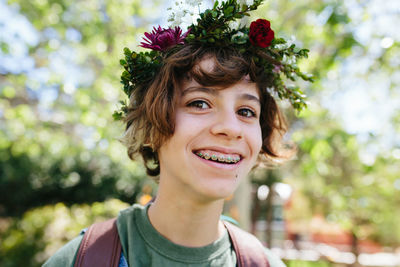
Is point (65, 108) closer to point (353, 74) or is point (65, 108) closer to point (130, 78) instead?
point (130, 78)

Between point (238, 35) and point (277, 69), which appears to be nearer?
point (238, 35)

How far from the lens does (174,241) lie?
60.5 inches

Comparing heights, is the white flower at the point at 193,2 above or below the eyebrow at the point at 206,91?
above

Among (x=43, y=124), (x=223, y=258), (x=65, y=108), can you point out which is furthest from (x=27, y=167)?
(x=223, y=258)

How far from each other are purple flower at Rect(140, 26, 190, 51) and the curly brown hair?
0.05 m

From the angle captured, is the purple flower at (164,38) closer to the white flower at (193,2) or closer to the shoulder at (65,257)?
the white flower at (193,2)

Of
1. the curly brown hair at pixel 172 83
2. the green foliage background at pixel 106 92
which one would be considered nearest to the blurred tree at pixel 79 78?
the green foliage background at pixel 106 92

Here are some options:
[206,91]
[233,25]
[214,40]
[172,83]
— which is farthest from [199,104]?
[233,25]

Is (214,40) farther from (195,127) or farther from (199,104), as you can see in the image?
(195,127)

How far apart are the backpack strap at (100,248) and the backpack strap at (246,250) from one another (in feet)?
1.99

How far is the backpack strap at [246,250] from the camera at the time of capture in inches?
62.4

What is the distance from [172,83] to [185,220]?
69 cm

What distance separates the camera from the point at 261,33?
1.60m

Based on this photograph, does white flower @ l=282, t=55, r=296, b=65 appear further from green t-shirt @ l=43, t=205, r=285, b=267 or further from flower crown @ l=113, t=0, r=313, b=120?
green t-shirt @ l=43, t=205, r=285, b=267
